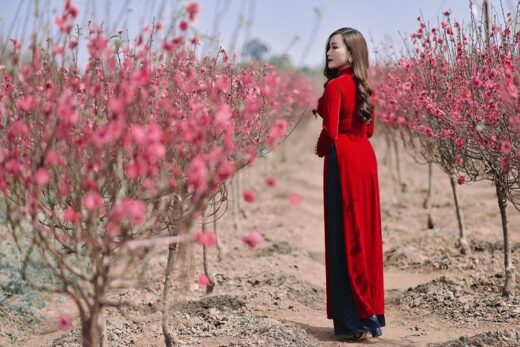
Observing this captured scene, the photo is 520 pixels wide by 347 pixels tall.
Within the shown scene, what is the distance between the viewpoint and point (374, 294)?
5191 millimetres

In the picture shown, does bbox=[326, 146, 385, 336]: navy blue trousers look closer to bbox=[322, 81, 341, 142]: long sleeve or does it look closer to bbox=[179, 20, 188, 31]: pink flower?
bbox=[322, 81, 341, 142]: long sleeve

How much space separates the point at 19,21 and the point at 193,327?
9.57 ft

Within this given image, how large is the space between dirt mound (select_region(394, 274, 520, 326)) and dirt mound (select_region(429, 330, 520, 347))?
0.84 m

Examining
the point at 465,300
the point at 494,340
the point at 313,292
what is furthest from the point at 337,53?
the point at 313,292

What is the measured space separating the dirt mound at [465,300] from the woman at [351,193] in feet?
4.17

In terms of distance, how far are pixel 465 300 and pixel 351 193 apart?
2.09m

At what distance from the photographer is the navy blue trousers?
5.16 m

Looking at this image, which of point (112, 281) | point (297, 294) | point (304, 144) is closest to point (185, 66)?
point (112, 281)

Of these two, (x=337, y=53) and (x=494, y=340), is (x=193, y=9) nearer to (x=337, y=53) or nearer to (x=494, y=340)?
(x=337, y=53)

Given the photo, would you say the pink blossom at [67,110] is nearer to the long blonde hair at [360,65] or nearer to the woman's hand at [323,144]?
the woman's hand at [323,144]

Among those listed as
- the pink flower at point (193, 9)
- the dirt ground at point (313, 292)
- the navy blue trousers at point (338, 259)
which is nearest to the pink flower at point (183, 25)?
the pink flower at point (193, 9)

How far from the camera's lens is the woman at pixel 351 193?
5.09m

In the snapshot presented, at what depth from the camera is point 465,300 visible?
21.2ft

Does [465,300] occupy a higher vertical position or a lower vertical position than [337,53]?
lower
